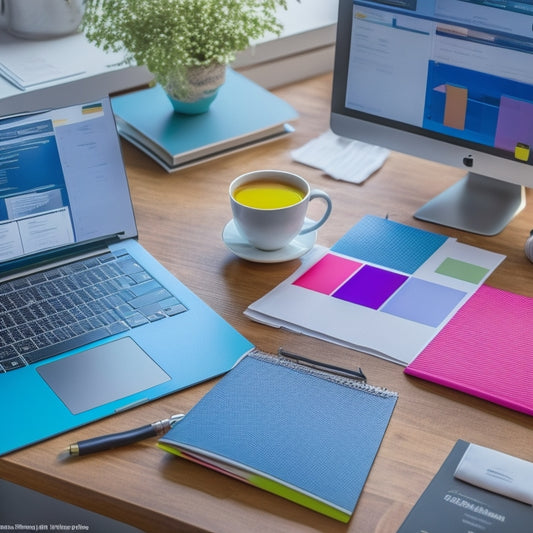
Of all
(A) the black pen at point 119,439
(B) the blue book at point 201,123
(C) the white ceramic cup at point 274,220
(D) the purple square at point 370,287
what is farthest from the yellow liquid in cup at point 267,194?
(A) the black pen at point 119,439

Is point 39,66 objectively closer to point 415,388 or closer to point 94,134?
point 94,134

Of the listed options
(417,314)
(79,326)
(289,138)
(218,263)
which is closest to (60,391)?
(79,326)

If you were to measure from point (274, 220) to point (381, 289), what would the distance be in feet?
0.60

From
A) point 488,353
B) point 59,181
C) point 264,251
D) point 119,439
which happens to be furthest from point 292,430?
point 59,181

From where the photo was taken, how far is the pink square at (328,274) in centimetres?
121

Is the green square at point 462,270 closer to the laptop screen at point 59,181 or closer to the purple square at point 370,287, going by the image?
the purple square at point 370,287

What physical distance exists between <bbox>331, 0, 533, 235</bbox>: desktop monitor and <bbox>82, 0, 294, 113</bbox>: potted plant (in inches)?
8.3

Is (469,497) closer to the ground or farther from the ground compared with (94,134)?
closer to the ground

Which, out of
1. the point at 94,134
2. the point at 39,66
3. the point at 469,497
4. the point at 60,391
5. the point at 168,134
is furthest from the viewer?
the point at 39,66

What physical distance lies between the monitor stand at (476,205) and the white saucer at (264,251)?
0.22 metres

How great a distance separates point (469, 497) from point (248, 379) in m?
0.29

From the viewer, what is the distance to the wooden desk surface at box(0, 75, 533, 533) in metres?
0.87

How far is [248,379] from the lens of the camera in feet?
3.34

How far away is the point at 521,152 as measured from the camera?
4.18 ft
